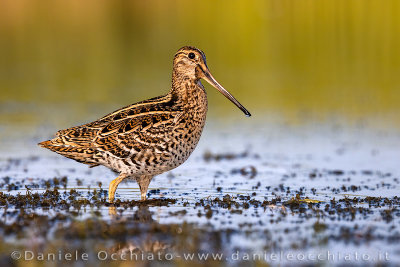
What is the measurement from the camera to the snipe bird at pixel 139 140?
32.9 feet

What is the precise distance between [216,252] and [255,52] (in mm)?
24624

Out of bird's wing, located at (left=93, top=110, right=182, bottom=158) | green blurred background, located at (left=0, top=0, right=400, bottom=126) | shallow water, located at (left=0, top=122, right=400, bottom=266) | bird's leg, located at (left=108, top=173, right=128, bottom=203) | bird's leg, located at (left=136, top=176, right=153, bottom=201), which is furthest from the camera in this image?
green blurred background, located at (left=0, top=0, right=400, bottom=126)

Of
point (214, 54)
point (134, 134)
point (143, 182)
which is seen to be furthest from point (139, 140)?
point (214, 54)

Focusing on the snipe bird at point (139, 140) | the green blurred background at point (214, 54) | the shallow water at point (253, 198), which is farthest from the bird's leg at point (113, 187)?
the green blurred background at point (214, 54)

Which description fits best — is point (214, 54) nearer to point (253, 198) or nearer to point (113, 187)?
point (253, 198)

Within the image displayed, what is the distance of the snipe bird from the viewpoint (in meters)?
10.0

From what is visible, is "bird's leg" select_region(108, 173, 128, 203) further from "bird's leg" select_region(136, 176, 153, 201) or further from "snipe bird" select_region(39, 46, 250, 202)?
"bird's leg" select_region(136, 176, 153, 201)

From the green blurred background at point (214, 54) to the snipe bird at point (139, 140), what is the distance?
8.24m

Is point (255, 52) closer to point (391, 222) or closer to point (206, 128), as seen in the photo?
point (206, 128)

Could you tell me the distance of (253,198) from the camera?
35.1ft

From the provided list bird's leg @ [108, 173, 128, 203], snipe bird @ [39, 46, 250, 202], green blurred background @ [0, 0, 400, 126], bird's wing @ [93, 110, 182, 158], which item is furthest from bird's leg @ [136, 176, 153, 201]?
green blurred background @ [0, 0, 400, 126]

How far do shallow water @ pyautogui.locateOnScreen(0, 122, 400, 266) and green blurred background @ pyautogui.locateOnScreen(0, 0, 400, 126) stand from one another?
3.05m

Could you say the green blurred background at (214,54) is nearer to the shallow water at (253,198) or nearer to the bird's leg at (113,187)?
the shallow water at (253,198)

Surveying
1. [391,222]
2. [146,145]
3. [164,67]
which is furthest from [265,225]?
[164,67]
